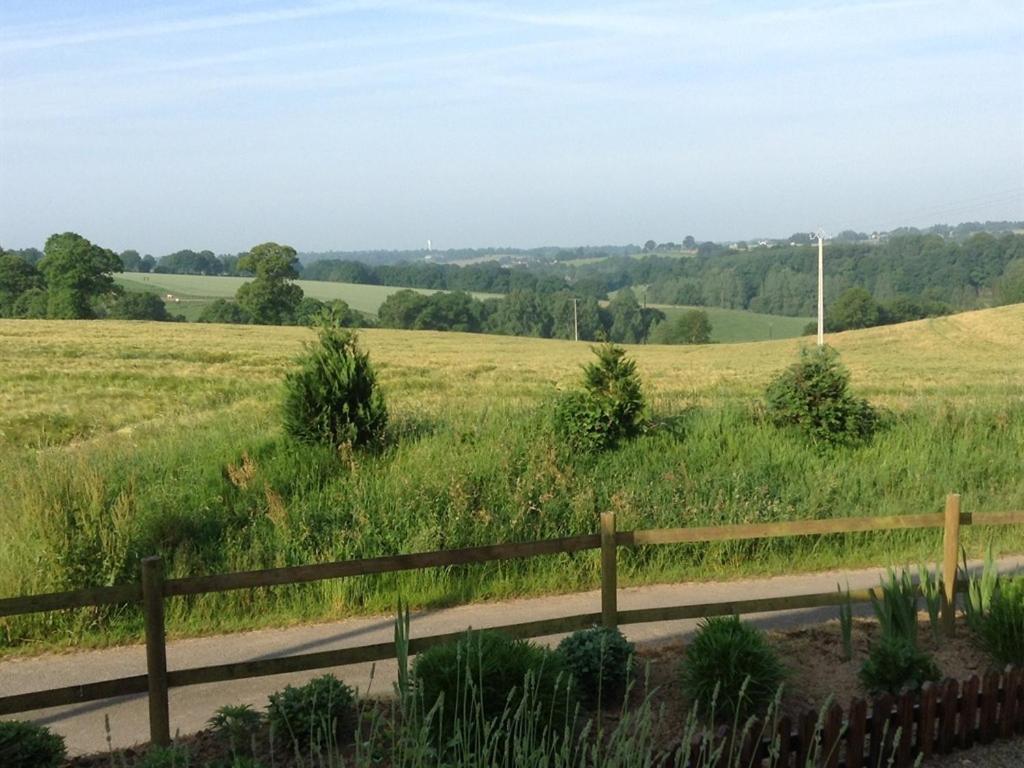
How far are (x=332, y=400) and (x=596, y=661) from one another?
7264 mm

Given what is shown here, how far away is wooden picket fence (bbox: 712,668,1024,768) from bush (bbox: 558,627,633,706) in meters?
0.93

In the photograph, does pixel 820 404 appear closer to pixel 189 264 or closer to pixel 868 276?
pixel 868 276

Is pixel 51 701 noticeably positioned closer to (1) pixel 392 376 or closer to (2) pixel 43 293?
(1) pixel 392 376

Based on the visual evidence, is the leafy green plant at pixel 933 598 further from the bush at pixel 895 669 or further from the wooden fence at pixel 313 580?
the bush at pixel 895 669

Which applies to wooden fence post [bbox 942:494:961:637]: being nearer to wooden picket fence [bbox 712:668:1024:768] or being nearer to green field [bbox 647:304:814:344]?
wooden picket fence [bbox 712:668:1024:768]

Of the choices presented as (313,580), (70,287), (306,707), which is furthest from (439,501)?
(70,287)

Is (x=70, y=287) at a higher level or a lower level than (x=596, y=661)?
higher

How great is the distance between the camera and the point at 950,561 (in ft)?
24.4

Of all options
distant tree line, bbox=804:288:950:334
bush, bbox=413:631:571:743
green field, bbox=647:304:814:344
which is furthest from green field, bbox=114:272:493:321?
bush, bbox=413:631:571:743

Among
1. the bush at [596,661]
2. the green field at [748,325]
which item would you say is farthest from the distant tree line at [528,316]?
the bush at [596,661]

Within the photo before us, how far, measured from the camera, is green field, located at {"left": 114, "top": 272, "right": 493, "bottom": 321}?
95250 millimetres

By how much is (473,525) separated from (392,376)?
21337 mm

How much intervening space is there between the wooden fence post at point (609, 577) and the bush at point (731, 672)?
97 centimetres

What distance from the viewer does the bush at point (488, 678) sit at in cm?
530
